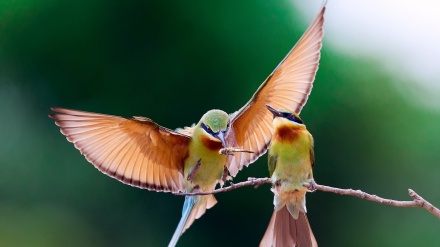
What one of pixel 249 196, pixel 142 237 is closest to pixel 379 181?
pixel 249 196

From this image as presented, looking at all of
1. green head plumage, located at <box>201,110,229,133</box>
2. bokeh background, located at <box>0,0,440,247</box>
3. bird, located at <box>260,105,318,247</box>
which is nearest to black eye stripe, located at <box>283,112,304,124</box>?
bird, located at <box>260,105,318,247</box>

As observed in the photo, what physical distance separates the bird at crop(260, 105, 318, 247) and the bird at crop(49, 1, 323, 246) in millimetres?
29

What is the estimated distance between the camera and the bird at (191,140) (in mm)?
1164

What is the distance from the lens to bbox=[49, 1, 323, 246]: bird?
1164mm

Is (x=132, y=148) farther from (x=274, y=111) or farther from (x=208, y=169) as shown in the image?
(x=274, y=111)

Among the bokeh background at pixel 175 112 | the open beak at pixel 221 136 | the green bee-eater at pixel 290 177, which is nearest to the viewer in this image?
the open beak at pixel 221 136

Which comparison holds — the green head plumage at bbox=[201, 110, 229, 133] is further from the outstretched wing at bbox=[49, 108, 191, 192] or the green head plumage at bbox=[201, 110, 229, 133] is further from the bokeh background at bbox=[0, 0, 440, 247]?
the bokeh background at bbox=[0, 0, 440, 247]

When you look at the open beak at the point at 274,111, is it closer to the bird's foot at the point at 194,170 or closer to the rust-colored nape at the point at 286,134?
the rust-colored nape at the point at 286,134

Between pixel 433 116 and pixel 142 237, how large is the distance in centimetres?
164

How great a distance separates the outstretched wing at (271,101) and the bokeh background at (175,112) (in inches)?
92.5

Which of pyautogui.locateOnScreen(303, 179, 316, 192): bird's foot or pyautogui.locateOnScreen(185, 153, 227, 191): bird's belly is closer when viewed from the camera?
pyautogui.locateOnScreen(303, 179, 316, 192): bird's foot

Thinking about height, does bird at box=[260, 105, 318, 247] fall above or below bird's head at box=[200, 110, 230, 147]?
below

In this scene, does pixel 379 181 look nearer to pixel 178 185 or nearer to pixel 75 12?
pixel 75 12

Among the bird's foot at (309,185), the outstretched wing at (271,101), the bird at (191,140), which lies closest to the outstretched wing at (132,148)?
the bird at (191,140)
